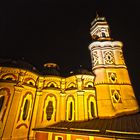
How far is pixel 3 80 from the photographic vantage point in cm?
1617

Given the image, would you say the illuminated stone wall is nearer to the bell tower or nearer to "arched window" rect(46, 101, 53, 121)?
"arched window" rect(46, 101, 53, 121)

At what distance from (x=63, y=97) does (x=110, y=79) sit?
7.68m

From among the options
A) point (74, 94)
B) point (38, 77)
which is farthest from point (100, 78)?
point (38, 77)

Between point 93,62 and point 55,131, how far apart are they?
43.3ft

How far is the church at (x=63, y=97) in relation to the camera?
15.2 metres

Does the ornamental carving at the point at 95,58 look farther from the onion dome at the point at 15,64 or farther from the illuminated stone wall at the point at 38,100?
the onion dome at the point at 15,64

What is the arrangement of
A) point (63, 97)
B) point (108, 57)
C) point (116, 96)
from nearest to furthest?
point (116, 96) < point (63, 97) < point (108, 57)

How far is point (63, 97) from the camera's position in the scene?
63.9 ft

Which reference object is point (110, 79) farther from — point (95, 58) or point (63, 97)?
point (63, 97)

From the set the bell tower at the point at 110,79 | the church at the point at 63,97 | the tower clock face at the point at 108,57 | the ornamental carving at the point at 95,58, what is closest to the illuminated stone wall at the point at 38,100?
the church at the point at 63,97

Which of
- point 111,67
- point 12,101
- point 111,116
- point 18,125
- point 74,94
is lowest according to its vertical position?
point 18,125

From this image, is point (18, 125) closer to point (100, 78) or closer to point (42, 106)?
point (42, 106)

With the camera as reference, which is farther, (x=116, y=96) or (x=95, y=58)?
(x=95, y=58)

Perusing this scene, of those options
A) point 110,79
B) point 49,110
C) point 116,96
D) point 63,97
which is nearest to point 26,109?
point 49,110
